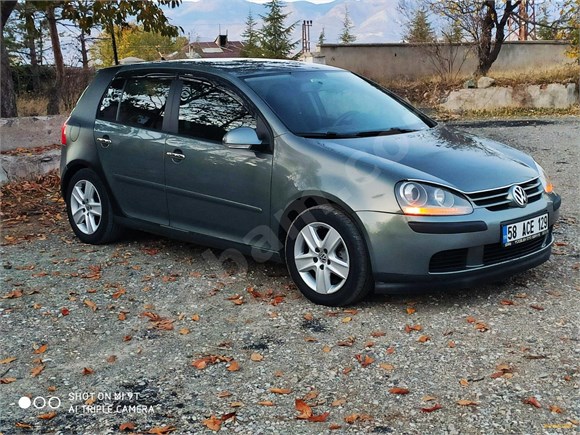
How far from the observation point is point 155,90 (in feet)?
20.3

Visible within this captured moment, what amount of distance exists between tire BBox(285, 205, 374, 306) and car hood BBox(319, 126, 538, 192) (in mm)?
467

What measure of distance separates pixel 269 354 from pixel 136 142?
2604 mm

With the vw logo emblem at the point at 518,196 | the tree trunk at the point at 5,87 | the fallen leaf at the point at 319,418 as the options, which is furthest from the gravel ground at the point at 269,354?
the tree trunk at the point at 5,87

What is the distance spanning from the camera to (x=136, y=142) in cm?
612

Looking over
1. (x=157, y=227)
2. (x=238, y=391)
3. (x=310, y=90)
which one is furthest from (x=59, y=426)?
(x=310, y=90)

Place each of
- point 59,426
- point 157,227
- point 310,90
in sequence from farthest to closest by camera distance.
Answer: point 157,227, point 310,90, point 59,426

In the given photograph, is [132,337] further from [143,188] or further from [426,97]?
[426,97]

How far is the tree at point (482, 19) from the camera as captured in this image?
2361 cm

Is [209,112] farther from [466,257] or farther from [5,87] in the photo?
[5,87]

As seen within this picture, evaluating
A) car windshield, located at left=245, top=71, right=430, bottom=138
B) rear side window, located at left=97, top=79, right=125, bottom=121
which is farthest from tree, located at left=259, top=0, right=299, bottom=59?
car windshield, located at left=245, top=71, right=430, bottom=138

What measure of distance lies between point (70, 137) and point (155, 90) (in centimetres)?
115

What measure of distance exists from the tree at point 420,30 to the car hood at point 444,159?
2216 centimetres

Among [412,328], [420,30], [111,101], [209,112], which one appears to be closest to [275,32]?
[420,30]

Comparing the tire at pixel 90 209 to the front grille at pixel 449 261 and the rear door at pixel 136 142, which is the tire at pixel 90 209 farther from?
the front grille at pixel 449 261
